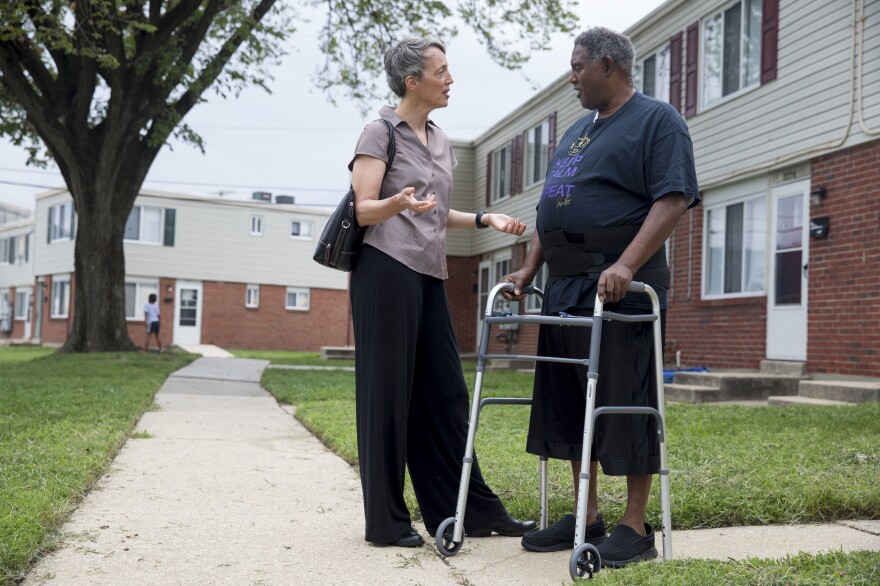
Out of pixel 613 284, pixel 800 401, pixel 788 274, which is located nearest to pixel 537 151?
pixel 788 274

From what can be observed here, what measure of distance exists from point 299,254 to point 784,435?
109 feet

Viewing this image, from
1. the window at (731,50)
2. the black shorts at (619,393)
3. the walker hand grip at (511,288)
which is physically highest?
the window at (731,50)

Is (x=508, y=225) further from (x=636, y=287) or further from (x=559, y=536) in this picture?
(x=559, y=536)

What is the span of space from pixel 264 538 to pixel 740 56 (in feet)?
35.8

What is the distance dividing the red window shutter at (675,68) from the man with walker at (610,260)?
11028 millimetres

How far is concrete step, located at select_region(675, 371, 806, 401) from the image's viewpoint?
10.3 m

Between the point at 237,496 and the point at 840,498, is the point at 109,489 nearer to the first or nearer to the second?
A: the point at 237,496

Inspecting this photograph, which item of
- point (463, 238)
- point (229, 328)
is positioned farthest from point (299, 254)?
point (463, 238)

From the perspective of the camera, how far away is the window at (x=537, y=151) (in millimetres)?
19781

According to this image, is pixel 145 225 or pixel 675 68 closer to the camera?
pixel 675 68

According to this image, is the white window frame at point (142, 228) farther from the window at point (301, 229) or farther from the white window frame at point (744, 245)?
the white window frame at point (744, 245)

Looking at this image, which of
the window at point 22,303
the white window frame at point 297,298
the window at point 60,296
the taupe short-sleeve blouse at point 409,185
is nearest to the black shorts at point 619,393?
the taupe short-sleeve blouse at point 409,185

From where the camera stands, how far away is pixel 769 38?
1180cm

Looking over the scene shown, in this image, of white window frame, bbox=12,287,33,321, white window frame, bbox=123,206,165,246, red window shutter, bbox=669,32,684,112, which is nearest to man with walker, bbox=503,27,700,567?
red window shutter, bbox=669,32,684,112
